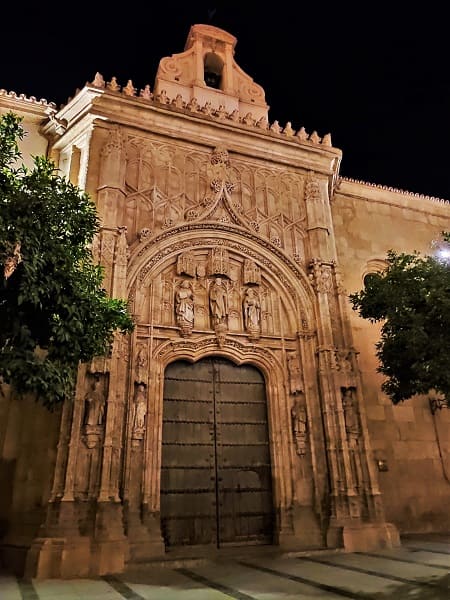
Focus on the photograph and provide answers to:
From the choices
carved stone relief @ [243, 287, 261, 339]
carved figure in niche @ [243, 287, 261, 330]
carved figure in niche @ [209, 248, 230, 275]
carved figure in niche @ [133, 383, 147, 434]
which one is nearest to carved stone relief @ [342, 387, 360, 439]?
carved stone relief @ [243, 287, 261, 339]

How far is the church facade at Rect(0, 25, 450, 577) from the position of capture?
861 centimetres

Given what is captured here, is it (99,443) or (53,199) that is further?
(99,443)

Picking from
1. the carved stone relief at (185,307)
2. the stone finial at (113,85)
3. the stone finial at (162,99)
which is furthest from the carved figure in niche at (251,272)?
the stone finial at (113,85)

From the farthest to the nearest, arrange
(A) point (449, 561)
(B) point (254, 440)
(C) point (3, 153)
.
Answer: (B) point (254, 440) < (A) point (449, 561) < (C) point (3, 153)

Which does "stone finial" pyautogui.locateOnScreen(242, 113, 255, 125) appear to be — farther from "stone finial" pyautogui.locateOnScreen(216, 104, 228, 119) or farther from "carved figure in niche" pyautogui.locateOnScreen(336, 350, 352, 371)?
"carved figure in niche" pyautogui.locateOnScreen(336, 350, 352, 371)

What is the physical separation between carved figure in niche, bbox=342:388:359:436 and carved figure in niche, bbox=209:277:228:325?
A: 329 cm

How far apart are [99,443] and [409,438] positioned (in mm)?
8241

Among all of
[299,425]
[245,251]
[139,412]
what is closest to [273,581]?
[139,412]

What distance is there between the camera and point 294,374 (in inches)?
432

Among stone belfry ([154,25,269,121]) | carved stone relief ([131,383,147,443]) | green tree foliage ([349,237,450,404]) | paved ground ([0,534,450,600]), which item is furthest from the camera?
stone belfry ([154,25,269,121])

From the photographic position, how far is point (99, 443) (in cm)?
862

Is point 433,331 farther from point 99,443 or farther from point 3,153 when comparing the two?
point 3,153

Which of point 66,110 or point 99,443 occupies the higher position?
point 66,110

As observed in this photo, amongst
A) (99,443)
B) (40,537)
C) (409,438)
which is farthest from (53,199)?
(409,438)
